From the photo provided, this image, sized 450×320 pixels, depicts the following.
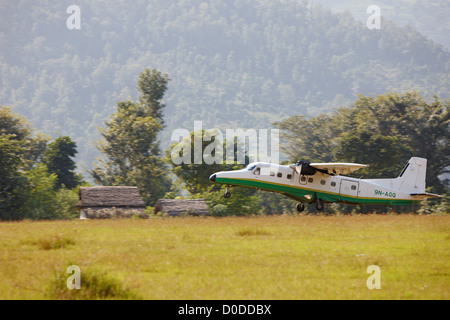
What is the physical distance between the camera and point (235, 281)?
15672mm

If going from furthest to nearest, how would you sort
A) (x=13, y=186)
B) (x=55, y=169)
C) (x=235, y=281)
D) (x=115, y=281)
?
(x=55, y=169) → (x=13, y=186) → (x=235, y=281) → (x=115, y=281)

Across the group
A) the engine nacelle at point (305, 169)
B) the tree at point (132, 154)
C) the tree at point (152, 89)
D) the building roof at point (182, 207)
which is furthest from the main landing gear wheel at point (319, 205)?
the tree at point (152, 89)

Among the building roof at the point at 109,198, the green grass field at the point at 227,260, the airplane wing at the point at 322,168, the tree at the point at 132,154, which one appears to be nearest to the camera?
the green grass field at the point at 227,260

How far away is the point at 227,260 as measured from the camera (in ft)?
60.7

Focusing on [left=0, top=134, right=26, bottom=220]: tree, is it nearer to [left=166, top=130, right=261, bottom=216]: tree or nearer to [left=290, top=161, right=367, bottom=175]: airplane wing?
[left=166, top=130, right=261, bottom=216]: tree

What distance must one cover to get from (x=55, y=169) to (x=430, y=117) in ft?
Result: 181

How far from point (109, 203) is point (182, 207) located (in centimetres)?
576

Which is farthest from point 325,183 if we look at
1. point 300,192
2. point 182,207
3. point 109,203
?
point 109,203

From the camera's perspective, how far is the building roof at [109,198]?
43.9m

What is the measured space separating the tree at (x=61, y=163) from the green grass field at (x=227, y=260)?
47.2m

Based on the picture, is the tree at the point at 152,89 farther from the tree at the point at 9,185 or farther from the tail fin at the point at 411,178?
the tail fin at the point at 411,178

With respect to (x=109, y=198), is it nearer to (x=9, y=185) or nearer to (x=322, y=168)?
(x=9, y=185)
